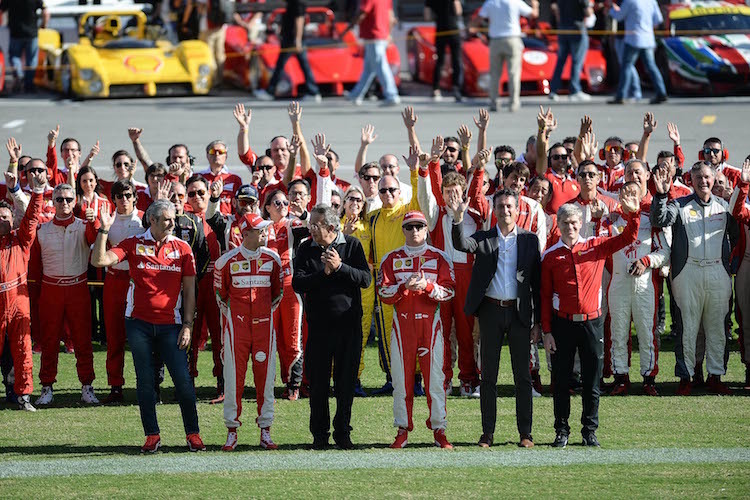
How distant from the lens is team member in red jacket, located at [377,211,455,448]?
9.06 metres

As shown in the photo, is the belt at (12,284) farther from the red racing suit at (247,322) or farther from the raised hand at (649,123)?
the raised hand at (649,123)

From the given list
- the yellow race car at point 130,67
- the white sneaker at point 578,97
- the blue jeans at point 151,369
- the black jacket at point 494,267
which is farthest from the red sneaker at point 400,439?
the yellow race car at point 130,67

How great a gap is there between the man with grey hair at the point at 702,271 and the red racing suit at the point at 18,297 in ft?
17.9

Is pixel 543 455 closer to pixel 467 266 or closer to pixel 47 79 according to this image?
pixel 467 266

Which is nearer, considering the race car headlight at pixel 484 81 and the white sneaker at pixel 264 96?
the race car headlight at pixel 484 81

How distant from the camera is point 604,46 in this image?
2253 cm

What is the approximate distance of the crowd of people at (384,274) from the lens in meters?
9.07

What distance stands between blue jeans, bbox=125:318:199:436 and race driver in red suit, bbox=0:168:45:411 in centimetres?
172

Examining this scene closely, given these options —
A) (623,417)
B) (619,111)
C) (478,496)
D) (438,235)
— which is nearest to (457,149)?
(438,235)

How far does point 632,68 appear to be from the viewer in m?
20.5

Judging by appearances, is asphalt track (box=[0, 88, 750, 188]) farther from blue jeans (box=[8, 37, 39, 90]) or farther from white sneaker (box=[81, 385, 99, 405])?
white sneaker (box=[81, 385, 99, 405])

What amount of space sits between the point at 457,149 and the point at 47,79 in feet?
41.2

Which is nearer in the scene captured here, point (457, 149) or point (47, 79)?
point (457, 149)

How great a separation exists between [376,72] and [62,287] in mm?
11016
